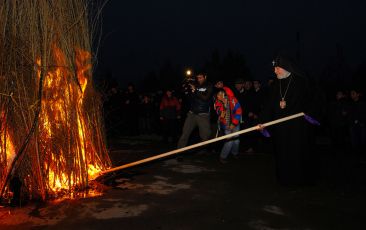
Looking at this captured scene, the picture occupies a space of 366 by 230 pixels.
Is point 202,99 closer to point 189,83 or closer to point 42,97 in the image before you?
point 189,83

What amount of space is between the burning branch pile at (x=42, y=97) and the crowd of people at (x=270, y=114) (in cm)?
116

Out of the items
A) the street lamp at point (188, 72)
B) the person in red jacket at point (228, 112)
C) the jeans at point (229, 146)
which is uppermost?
the street lamp at point (188, 72)

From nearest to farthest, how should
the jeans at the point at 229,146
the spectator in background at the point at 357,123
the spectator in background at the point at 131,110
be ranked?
the jeans at the point at 229,146 < the spectator in background at the point at 357,123 < the spectator in background at the point at 131,110

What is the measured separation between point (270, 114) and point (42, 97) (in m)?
3.77

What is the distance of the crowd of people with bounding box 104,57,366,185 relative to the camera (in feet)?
21.7

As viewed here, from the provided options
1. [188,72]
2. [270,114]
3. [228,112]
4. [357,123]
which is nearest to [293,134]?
[270,114]

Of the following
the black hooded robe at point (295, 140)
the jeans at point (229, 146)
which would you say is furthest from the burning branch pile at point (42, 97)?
the jeans at point (229, 146)

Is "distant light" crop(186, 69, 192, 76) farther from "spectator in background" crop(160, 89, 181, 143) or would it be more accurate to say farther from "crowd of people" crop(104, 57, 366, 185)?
"spectator in background" crop(160, 89, 181, 143)

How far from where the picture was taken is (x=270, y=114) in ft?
23.3

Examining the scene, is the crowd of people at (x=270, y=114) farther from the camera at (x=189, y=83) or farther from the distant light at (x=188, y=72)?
the distant light at (x=188, y=72)

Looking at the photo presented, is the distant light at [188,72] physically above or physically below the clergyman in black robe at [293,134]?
above

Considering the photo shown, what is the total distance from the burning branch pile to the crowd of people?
1161mm

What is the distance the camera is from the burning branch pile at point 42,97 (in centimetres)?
518

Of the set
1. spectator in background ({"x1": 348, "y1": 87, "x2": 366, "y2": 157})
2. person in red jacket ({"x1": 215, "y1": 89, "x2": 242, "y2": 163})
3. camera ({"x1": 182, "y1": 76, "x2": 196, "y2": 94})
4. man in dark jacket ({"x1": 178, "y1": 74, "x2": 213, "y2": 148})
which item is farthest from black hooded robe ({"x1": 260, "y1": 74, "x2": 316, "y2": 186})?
spectator in background ({"x1": 348, "y1": 87, "x2": 366, "y2": 157})
